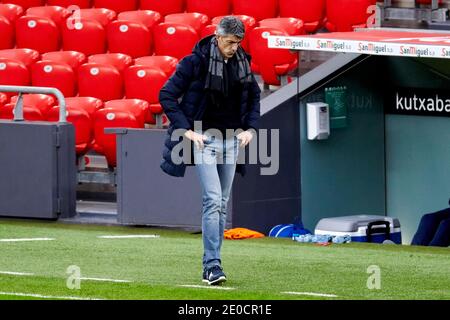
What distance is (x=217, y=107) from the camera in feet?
30.2

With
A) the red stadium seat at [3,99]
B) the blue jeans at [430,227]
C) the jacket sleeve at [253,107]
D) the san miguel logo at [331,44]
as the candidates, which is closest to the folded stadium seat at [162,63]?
the red stadium seat at [3,99]

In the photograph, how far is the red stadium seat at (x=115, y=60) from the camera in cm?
1625

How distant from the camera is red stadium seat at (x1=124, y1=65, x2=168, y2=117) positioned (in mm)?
15344

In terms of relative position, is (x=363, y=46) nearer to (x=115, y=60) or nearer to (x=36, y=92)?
(x=36, y=92)

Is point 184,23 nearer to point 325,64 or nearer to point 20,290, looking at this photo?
point 325,64

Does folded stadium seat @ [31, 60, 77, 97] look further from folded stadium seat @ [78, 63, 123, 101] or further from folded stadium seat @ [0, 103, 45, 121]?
folded stadium seat @ [0, 103, 45, 121]

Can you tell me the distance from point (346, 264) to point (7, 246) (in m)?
2.89

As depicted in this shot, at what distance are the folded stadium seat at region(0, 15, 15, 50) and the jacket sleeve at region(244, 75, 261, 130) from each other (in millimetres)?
8909

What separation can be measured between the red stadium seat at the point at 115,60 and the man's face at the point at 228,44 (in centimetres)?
708

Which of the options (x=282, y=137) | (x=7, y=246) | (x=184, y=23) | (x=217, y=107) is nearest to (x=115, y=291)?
(x=217, y=107)

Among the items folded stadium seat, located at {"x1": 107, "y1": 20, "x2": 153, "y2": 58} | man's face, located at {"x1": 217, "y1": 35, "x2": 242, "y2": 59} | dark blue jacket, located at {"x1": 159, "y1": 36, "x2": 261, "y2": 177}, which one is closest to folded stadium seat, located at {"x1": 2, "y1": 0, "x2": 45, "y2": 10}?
folded stadium seat, located at {"x1": 107, "y1": 20, "x2": 153, "y2": 58}

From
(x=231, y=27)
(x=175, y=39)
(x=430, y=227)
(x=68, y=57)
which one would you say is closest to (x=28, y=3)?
(x=68, y=57)

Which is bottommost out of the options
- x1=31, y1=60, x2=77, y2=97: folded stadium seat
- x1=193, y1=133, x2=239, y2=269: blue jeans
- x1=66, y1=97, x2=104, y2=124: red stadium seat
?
x1=193, y1=133, x2=239, y2=269: blue jeans

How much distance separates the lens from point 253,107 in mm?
9375
